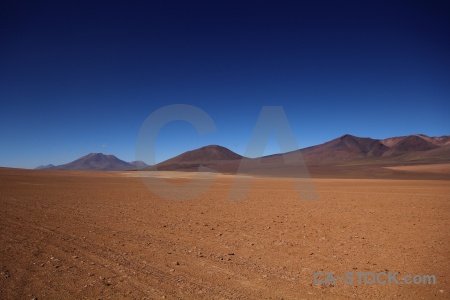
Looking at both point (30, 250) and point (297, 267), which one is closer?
point (297, 267)

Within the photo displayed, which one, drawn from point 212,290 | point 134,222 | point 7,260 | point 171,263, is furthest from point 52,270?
point 134,222

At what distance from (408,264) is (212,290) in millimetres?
4510

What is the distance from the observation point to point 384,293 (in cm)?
468

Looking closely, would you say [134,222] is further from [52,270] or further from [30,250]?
[52,270]

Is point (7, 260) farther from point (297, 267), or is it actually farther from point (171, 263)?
point (297, 267)

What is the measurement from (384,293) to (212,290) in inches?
118

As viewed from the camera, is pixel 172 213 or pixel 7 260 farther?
pixel 172 213

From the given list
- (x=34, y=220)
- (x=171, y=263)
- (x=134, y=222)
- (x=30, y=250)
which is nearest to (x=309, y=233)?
(x=171, y=263)

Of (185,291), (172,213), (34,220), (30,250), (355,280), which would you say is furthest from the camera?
(172,213)

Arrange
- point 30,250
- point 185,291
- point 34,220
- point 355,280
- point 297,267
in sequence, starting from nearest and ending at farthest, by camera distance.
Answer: point 185,291 < point 355,280 < point 297,267 < point 30,250 < point 34,220

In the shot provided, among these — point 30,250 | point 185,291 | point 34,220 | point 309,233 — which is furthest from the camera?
point 34,220

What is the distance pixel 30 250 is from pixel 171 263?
11.8ft

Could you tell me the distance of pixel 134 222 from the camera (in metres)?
10.3

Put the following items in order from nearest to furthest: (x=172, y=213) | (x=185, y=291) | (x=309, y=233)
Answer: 1. (x=185, y=291)
2. (x=309, y=233)
3. (x=172, y=213)
